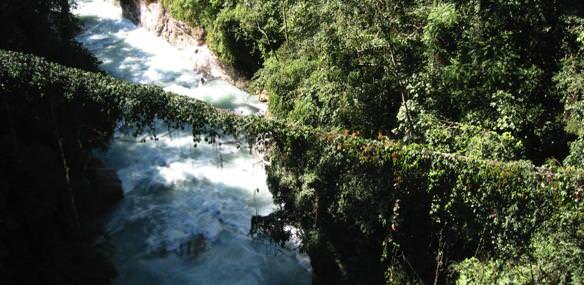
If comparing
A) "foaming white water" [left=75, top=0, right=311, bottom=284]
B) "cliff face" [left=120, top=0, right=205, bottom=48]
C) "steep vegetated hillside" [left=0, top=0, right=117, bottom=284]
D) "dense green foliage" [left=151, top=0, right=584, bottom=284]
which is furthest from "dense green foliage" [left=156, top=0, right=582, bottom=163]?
"cliff face" [left=120, top=0, right=205, bottom=48]

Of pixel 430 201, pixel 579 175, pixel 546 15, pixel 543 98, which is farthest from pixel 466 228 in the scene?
pixel 546 15

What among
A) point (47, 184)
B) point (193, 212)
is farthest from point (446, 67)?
point (47, 184)

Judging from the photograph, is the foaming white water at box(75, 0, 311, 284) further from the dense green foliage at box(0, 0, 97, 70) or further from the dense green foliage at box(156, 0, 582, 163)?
the dense green foliage at box(0, 0, 97, 70)

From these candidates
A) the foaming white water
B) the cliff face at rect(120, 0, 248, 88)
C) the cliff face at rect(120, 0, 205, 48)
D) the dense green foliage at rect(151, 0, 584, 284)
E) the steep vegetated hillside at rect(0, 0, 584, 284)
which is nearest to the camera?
the dense green foliage at rect(151, 0, 584, 284)

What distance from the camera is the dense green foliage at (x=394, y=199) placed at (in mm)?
6902

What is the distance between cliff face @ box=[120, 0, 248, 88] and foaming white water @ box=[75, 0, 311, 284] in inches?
20.8

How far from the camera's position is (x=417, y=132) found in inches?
372

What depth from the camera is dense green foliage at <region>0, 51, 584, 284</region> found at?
690 cm

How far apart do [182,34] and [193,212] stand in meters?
10.9

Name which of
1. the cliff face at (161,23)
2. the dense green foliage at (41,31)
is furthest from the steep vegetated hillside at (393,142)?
the cliff face at (161,23)

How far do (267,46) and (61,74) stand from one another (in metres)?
6.61

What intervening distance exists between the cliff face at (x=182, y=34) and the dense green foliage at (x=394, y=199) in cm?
773

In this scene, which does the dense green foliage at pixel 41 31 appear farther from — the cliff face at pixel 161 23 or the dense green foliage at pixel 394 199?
the cliff face at pixel 161 23

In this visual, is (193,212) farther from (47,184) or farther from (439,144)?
(439,144)
